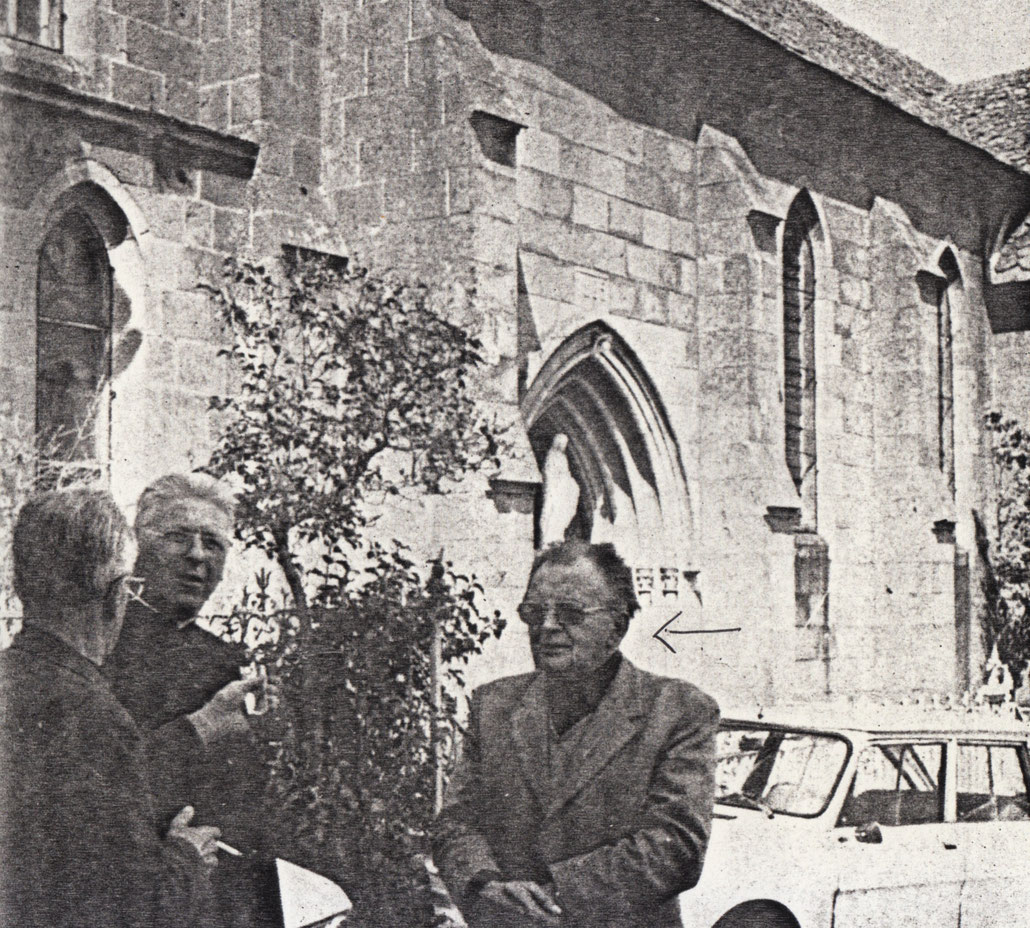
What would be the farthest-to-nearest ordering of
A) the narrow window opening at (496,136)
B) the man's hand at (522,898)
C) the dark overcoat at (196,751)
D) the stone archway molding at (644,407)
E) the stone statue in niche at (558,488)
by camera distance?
the stone statue in niche at (558,488)
the stone archway molding at (644,407)
the narrow window opening at (496,136)
the dark overcoat at (196,751)
the man's hand at (522,898)

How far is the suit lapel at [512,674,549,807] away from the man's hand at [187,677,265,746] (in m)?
0.98

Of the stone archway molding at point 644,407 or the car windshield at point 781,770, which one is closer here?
the car windshield at point 781,770

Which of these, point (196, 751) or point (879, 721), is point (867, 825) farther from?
point (196, 751)

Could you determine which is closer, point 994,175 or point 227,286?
point 227,286

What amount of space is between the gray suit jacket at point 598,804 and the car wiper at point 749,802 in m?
1.05

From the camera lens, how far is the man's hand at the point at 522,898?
14.8 feet

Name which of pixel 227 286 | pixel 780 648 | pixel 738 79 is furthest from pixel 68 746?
pixel 738 79

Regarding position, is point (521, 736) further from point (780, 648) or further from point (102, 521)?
point (780, 648)

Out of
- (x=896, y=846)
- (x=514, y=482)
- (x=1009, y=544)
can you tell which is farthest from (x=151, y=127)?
(x=1009, y=544)

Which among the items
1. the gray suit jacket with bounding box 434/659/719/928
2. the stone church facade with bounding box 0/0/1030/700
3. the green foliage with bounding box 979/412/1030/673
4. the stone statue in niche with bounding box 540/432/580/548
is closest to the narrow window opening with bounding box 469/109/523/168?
the stone church facade with bounding box 0/0/1030/700

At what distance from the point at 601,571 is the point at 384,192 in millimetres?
6078

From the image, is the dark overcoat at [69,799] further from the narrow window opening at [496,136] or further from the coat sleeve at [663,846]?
the narrow window opening at [496,136]

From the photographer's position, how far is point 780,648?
42.7 feet

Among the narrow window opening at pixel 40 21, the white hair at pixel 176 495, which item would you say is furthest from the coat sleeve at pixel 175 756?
the narrow window opening at pixel 40 21
